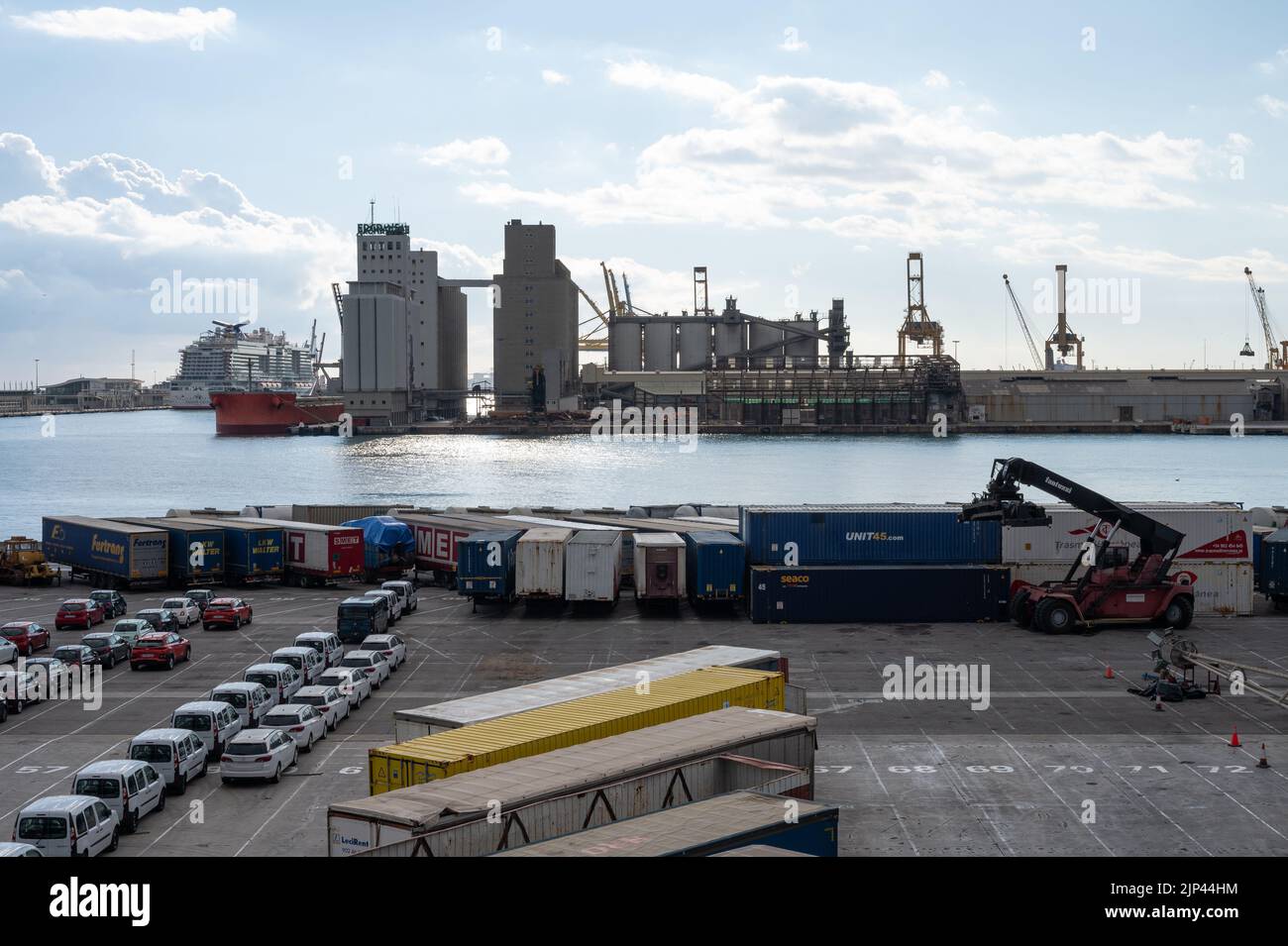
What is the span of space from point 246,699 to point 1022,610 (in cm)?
2499

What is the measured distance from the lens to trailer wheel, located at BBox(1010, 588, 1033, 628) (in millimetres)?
41250

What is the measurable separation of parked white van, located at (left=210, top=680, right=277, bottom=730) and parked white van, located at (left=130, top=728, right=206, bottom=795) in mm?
3391

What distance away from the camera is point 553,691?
24.5m

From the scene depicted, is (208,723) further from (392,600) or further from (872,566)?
(872,566)

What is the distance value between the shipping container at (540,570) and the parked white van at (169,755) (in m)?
20.9

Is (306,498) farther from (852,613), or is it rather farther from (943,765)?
(943,765)

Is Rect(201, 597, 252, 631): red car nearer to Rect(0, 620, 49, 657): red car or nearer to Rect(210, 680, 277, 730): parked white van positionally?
Rect(0, 620, 49, 657): red car

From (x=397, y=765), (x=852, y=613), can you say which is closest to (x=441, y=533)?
(x=852, y=613)

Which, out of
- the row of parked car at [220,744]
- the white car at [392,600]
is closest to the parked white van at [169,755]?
the row of parked car at [220,744]

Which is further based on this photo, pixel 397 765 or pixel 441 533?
pixel 441 533
